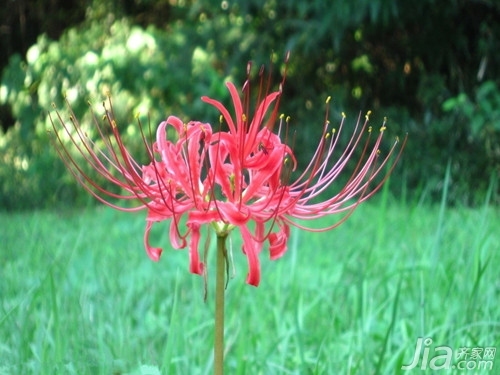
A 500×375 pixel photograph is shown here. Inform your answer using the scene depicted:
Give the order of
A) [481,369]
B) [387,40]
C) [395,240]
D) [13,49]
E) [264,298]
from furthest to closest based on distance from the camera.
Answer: [13,49]
[387,40]
[395,240]
[264,298]
[481,369]

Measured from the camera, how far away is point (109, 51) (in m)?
5.10

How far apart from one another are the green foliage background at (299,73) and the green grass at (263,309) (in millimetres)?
2046

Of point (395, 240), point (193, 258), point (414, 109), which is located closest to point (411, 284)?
point (395, 240)

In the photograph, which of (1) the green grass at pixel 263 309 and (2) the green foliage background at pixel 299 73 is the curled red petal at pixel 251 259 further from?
(2) the green foliage background at pixel 299 73

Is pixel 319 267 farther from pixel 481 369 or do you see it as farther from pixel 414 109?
pixel 414 109

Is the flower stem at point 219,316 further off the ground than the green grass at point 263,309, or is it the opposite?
the flower stem at point 219,316

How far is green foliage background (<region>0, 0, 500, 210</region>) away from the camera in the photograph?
15.7 feet

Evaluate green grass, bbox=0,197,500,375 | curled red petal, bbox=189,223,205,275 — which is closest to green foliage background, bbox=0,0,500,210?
green grass, bbox=0,197,500,375

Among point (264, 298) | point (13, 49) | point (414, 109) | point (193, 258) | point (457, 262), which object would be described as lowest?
point (264, 298)

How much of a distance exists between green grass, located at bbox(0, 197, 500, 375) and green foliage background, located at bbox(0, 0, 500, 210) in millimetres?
2046

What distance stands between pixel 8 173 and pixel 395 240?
3.16 meters

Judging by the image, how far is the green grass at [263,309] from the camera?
1.25 m

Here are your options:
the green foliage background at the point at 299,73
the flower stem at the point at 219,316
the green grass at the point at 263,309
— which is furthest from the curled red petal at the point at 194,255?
the green foliage background at the point at 299,73

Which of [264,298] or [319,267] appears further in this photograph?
[319,267]
